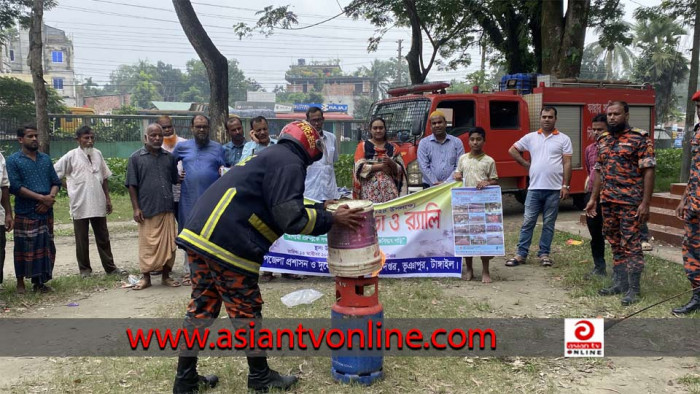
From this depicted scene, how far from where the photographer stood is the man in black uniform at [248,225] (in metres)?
3.45

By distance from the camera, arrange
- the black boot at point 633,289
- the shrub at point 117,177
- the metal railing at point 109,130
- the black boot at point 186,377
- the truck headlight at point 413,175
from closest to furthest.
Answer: the black boot at point 186,377, the black boot at point 633,289, the truck headlight at point 413,175, the shrub at point 117,177, the metal railing at point 109,130

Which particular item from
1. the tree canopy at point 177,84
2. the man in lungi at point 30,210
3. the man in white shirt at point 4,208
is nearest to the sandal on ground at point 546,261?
the man in lungi at point 30,210

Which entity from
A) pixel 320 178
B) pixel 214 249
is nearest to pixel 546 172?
pixel 320 178

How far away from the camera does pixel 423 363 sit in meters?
4.18

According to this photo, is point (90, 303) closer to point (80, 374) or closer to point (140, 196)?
point (140, 196)

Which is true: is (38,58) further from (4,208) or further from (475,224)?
(475,224)

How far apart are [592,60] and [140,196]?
7368cm

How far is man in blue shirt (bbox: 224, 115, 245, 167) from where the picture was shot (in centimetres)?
675

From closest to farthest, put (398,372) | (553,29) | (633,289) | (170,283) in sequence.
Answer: (398,372) → (633,289) → (170,283) → (553,29)

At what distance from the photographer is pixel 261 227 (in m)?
3.59

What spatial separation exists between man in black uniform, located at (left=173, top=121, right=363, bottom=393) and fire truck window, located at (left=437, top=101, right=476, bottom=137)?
23.8 ft

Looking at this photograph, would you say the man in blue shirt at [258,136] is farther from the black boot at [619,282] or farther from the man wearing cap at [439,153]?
the black boot at [619,282]

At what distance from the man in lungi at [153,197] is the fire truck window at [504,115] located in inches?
264

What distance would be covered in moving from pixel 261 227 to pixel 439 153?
3.83m
